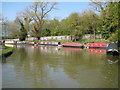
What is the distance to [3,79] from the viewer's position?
6980 mm

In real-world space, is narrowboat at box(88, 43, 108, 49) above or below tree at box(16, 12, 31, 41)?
below

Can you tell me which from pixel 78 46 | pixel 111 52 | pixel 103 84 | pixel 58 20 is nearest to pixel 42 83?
pixel 103 84

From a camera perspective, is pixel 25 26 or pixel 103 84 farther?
pixel 25 26

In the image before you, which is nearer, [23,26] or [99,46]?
[99,46]

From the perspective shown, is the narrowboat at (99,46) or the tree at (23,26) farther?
the tree at (23,26)

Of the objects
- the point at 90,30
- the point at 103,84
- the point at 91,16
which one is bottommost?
the point at 103,84

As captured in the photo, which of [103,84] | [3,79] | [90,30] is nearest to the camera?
[103,84]

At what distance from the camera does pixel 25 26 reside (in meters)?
47.9

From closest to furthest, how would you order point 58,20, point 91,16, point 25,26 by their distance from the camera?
point 91,16 < point 25,26 < point 58,20

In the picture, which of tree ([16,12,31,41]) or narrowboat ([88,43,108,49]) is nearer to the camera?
narrowboat ([88,43,108,49])

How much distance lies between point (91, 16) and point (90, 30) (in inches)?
268

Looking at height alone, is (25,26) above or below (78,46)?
above

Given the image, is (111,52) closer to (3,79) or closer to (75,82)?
(75,82)

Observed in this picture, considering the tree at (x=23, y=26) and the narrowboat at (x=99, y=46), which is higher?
the tree at (x=23, y=26)
